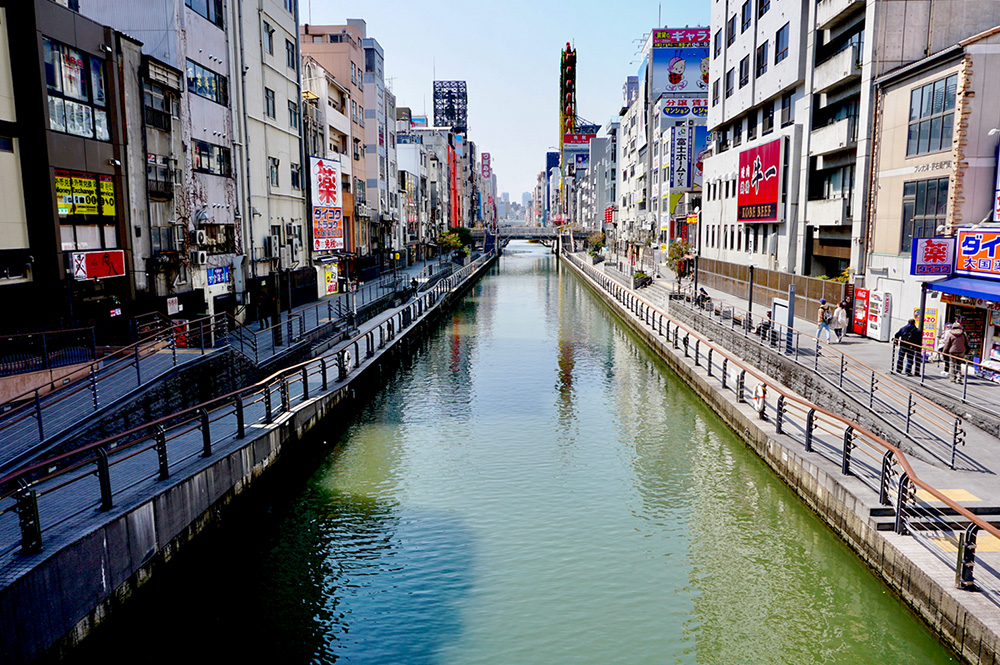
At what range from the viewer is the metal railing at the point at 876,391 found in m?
14.0

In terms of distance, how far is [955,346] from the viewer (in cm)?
1842

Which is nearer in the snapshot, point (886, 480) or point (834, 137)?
point (886, 480)

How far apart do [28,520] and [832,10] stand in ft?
113

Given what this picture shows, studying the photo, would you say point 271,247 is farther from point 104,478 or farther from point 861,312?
point 861,312

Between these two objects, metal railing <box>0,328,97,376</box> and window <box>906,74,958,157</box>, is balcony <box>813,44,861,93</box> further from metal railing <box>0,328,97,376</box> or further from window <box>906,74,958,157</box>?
metal railing <box>0,328,97,376</box>

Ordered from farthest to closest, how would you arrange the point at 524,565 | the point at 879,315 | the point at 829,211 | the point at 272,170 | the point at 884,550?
the point at 272,170
the point at 829,211
the point at 879,315
the point at 524,565
the point at 884,550

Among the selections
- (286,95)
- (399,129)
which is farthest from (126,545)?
(399,129)

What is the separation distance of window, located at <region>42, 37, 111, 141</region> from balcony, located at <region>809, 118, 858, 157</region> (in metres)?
28.2

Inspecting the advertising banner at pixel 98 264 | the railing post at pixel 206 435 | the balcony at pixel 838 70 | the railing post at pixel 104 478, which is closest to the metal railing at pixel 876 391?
the balcony at pixel 838 70

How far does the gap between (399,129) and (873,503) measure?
104404mm

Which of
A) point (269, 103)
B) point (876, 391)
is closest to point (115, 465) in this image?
point (876, 391)

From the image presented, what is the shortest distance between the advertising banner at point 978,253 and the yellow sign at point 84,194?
2633cm

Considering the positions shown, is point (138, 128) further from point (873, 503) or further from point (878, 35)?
point (878, 35)

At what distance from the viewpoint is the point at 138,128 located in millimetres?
23812
